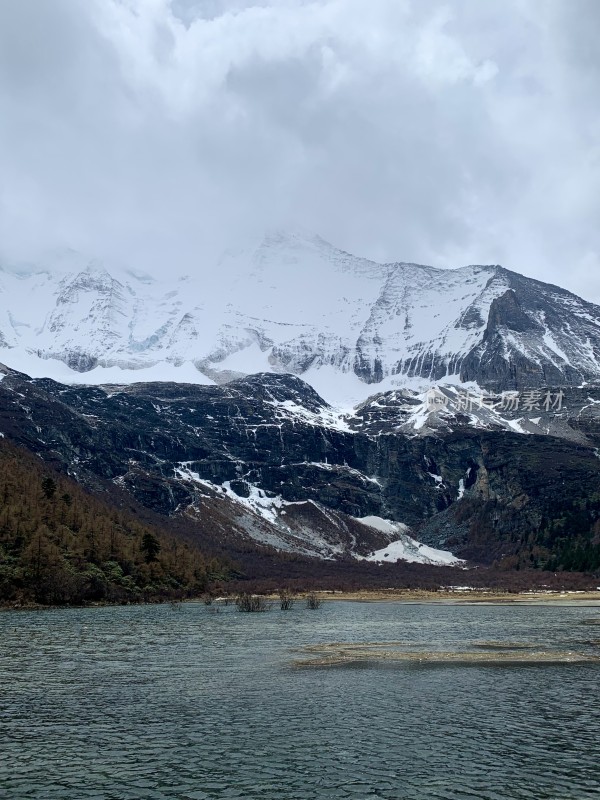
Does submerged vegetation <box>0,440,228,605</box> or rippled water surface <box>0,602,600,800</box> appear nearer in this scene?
rippled water surface <box>0,602,600,800</box>

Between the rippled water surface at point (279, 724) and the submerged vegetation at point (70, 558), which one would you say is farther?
the submerged vegetation at point (70, 558)

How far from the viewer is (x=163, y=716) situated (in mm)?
44219

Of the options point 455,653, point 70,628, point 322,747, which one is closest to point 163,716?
point 322,747

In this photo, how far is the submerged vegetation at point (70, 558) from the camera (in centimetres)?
13462

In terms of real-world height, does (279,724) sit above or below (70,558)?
below

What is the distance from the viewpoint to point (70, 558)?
150 meters

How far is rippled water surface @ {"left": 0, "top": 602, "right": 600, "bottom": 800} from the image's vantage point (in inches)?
1240

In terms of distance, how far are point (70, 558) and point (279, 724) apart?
384 ft

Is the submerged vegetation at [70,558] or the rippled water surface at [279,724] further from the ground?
the submerged vegetation at [70,558]

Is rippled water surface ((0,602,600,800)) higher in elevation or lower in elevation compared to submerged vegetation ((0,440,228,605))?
lower

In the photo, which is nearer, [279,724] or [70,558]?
[279,724]

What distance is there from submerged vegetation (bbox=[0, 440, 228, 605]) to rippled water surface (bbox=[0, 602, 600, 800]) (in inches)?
2252

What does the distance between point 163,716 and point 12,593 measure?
95000 mm

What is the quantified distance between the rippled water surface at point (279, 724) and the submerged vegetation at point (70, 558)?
57.2 m
